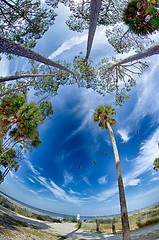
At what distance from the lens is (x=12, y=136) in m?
10.9

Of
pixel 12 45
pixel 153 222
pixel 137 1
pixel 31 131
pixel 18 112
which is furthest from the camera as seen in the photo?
pixel 153 222

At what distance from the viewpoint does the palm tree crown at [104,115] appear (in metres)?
12.9

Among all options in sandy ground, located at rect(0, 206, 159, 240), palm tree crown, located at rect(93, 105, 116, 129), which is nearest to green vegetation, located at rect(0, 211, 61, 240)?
sandy ground, located at rect(0, 206, 159, 240)

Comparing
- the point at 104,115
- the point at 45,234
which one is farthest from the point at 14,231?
the point at 104,115

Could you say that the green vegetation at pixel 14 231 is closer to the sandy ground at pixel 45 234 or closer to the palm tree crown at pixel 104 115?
the sandy ground at pixel 45 234

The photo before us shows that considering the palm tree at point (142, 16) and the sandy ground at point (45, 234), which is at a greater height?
the palm tree at point (142, 16)

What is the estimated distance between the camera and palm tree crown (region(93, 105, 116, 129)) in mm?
12922

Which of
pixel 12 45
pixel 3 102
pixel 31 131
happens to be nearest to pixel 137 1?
pixel 12 45

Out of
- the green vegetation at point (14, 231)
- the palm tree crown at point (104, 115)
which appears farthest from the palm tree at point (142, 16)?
the green vegetation at point (14, 231)

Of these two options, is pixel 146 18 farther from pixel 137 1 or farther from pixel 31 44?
pixel 31 44

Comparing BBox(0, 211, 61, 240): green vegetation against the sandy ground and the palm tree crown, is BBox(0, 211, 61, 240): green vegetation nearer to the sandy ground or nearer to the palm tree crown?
the sandy ground

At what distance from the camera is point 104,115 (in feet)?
43.3

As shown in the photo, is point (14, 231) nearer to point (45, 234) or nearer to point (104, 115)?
point (45, 234)

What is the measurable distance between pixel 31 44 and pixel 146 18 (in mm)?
8070
